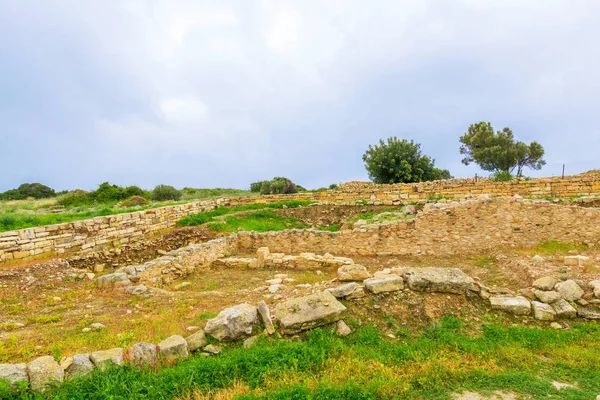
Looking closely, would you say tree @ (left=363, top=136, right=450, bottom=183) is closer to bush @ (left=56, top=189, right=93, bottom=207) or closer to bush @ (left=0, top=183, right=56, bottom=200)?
bush @ (left=56, top=189, right=93, bottom=207)

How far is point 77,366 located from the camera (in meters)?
4.21

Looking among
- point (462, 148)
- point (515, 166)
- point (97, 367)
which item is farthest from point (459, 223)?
point (462, 148)

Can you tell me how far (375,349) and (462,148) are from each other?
40.6 meters

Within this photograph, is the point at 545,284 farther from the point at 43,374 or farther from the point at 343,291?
the point at 43,374

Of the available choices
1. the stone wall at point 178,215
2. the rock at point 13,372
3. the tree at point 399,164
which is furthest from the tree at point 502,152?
the rock at point 13,372

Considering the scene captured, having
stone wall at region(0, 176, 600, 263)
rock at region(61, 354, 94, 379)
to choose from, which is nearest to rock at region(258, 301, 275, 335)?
rock at region(61, 354, 94, 379)

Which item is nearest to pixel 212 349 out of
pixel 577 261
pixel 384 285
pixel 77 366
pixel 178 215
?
pixel 77 366

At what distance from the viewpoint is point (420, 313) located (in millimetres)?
5590

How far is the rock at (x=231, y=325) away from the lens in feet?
16.4

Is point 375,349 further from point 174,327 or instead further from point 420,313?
point 174,327

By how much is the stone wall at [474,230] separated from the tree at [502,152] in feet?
84.3

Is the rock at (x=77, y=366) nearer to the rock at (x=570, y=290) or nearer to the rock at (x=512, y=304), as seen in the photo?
the rock at (x=512, y=304)

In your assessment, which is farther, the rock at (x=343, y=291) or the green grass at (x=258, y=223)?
A: the green grass at (x=258, y=223)

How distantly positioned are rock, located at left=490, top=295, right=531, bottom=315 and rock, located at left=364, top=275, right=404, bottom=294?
1617mm
